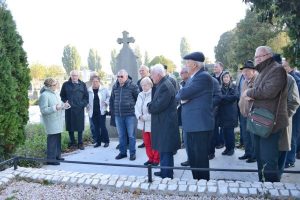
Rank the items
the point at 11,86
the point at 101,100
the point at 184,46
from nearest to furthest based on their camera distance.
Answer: the point at 11,86
the point at 101,100
the point at 184,46

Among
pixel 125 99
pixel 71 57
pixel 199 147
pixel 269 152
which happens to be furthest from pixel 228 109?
pixel 71 57

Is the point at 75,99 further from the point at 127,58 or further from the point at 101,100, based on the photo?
the point at 127,58

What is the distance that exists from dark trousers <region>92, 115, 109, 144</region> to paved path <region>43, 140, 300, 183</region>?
248 mm

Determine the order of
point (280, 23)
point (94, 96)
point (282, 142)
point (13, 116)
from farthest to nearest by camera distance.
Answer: point (94, 96) → point (13, 116) → point (282, 142) → point (280, 23)

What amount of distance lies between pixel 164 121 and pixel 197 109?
66 cm

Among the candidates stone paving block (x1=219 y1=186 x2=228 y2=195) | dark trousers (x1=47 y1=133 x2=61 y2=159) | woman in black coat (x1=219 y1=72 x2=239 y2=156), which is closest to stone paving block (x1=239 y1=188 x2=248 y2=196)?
stone paving block (x1=219 y1=186 x2=228 y2=195)

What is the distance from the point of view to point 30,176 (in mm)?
5047

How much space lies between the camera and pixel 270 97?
394 centimetres

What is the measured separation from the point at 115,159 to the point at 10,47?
289 centimetres

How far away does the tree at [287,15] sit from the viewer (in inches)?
139

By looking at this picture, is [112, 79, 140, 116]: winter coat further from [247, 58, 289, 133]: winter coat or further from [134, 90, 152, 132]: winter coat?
[247, 58, 289, 133]: winter coat

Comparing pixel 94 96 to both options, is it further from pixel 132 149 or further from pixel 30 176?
pixel 30 176

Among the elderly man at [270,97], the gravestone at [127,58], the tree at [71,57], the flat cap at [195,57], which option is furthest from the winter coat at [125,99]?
the tree at [71,57]

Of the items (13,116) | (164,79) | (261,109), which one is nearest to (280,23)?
(261,109)
